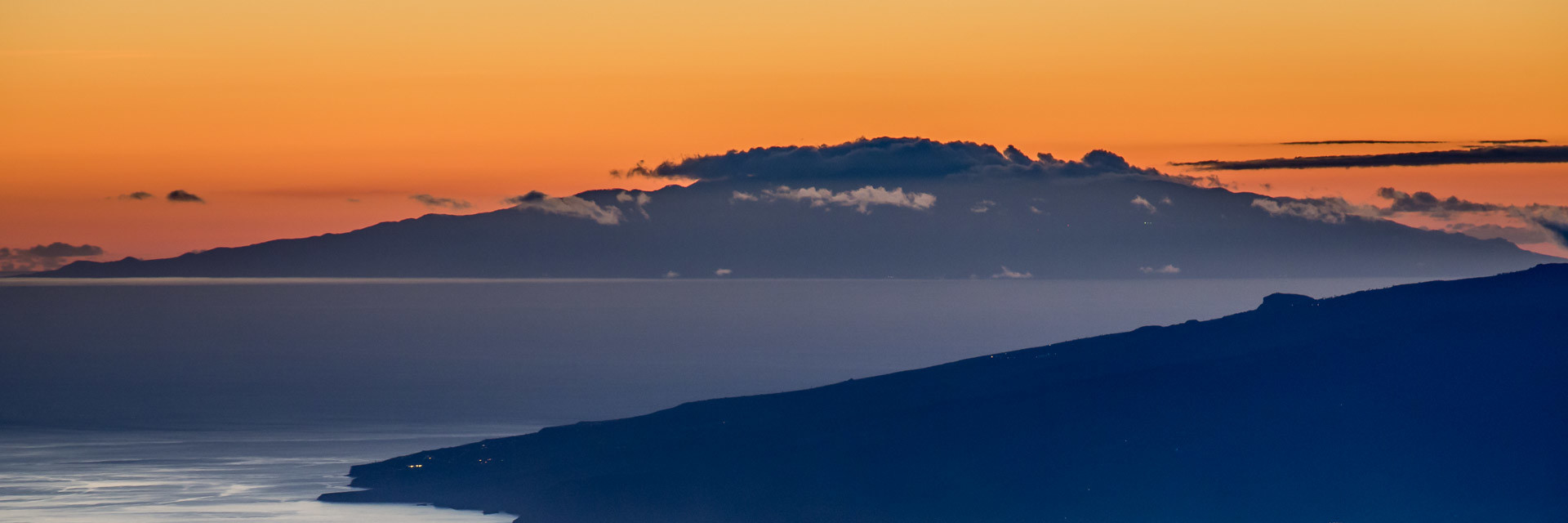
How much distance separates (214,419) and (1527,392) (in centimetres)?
5327

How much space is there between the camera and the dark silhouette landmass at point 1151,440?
34703mm

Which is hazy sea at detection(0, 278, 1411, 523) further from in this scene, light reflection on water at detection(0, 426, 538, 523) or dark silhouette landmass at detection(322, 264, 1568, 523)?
dark silhouette landmass at detection(322, 264, 1568, 523)

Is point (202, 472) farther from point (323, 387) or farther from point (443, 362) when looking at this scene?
point (443, 362)

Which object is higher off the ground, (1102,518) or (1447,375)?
(1447,375)

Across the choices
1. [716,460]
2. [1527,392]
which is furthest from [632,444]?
[1527,392]

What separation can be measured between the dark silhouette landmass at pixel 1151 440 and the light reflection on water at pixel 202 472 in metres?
1.97

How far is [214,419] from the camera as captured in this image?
6475cm

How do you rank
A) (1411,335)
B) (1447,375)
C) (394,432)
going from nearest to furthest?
(1447,375)
(1411,335)
(394,432)

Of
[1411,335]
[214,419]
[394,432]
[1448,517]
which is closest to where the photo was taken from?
[1448,517]

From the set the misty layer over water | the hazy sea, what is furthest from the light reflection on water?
the misty layer over water

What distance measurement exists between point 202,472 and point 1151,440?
30.6 metres

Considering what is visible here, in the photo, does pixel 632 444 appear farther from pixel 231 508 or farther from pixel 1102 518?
pixel 1102 518

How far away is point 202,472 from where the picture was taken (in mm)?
47125

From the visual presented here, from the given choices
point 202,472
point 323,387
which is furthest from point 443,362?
point 202,472
